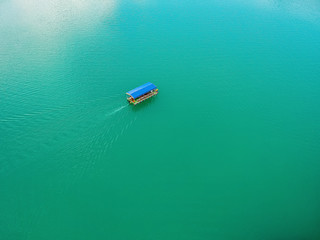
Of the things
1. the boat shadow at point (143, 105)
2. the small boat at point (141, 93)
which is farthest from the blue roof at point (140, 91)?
the boat shadow at point (143, 105)

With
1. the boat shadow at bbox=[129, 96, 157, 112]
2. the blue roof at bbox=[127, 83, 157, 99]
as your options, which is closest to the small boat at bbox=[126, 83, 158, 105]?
the blue roof at bbox=[127, 83, 157, 99]

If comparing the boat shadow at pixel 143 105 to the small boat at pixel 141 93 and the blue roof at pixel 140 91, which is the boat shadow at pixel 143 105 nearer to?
the small boat at pixel 141 93

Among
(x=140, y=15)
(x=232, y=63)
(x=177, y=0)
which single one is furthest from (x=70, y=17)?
(x=232, y=63)

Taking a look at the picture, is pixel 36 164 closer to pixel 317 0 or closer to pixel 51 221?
pixel 51 221

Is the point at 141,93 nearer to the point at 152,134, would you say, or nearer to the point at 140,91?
the point at 140,91

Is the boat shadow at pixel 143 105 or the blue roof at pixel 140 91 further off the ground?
the blue roof at pixel 140 91

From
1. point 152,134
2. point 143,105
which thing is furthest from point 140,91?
point 152,134

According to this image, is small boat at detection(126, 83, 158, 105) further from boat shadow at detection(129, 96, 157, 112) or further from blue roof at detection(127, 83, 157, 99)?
boat shadow at detection(129, 96, 157, 112)
